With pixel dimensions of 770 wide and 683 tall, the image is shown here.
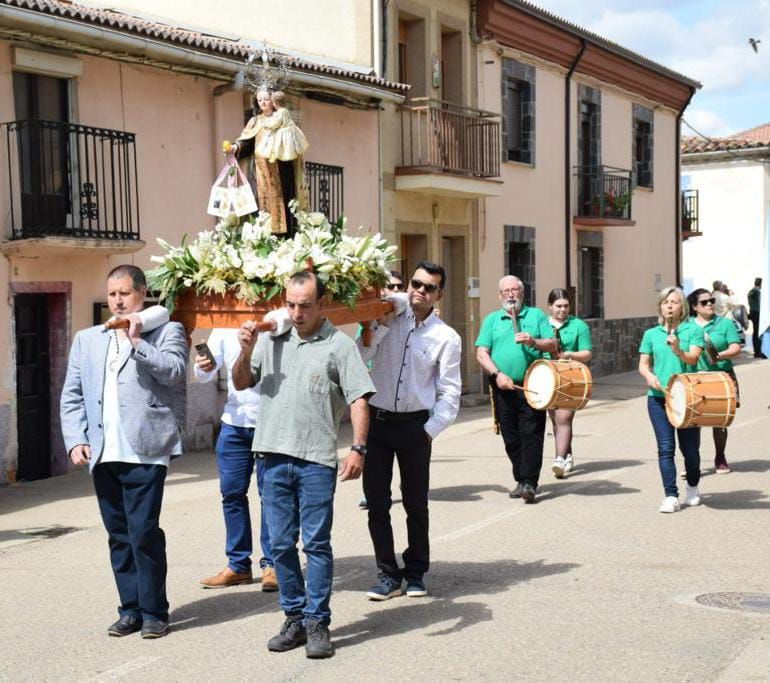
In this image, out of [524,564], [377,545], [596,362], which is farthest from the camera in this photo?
[596,362]

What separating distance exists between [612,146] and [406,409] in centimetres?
2048

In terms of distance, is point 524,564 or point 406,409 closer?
point 406,409

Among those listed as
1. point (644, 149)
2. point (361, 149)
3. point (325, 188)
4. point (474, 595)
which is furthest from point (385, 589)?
point (644, 149)

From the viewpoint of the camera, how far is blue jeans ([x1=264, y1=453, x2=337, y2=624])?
597cm

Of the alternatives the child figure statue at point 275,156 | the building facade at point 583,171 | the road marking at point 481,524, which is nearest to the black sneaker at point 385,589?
the road marking at point 481,524

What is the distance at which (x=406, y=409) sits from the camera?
279 inches

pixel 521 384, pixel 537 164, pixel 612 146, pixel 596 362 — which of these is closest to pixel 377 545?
pixel 521 384

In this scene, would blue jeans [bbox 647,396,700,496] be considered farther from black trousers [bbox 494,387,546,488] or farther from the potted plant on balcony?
the potted plant on balcony

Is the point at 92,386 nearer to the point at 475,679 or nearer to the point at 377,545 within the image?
the point at 377,545

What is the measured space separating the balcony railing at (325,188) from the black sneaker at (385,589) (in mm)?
10015

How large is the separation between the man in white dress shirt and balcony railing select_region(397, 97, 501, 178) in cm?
1237

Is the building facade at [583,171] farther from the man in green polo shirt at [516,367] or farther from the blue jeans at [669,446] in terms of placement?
the blue jeans at [669,446]

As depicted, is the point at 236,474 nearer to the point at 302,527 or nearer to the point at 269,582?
the point at 269,582

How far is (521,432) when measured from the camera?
1038 centimetres
